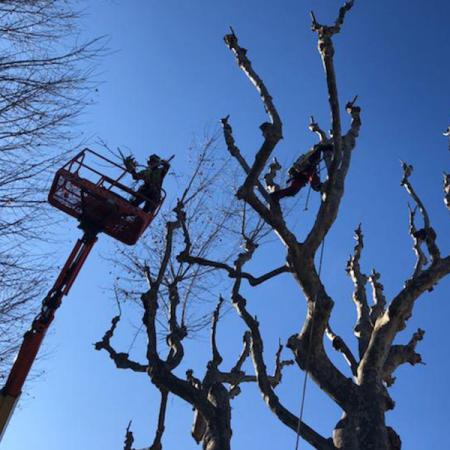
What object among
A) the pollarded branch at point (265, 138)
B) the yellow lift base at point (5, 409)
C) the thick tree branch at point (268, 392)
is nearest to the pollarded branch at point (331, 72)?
the pollarded branch at point (265, 138)

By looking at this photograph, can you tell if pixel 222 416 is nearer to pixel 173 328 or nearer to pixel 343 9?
pixel 173 328

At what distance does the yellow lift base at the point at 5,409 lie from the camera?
6.62 metres

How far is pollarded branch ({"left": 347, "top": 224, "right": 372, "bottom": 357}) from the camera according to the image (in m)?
7.30

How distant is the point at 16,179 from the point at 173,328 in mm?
3098

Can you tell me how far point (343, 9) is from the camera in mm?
6051

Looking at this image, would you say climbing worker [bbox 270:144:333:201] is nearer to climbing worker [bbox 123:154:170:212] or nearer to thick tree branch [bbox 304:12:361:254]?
thick tree branch [bbox 304:12:361:254]

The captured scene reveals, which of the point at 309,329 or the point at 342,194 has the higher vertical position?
the point at 342,194

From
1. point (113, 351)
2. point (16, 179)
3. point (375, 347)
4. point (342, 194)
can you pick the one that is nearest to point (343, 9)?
point (342, 194)

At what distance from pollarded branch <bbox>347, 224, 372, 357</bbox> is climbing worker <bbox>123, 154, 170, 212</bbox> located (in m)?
3.03

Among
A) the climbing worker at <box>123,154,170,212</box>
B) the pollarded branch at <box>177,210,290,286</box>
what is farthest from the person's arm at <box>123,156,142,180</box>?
the pollarded branch at <box>177,210,290,286</box>

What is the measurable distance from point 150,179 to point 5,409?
375 centimetres

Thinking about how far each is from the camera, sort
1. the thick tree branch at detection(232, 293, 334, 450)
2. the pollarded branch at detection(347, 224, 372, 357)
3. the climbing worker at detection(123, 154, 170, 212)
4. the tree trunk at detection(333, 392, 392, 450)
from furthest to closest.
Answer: the climbing worker at detection(123, 154, 170, 212) < the pollarded branch at detection(347, 224, 372, 357) < the thick tree branch at detection(232, 293, 334, 450) < the tree trunk at detection(333, 392, 392, 450)

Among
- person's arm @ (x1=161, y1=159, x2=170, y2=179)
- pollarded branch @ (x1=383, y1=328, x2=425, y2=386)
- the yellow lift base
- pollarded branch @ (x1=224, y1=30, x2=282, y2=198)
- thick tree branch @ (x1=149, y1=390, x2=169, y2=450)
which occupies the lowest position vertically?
the yellow lift base

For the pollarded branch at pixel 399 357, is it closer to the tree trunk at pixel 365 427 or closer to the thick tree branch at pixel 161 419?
the tree trunk at pixel 365 427
